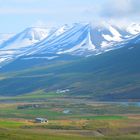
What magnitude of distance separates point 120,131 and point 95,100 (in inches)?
3903

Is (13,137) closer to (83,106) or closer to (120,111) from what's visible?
(120,111)

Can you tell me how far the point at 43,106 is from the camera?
16250 cm

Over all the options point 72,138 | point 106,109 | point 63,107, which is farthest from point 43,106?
point 72,138

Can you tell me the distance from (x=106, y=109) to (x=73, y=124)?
47.2 m

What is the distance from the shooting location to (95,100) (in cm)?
19238

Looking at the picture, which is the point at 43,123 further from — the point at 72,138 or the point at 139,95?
the point at 139,95

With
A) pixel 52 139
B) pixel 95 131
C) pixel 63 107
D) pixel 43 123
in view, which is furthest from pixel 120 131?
pixel 63 107

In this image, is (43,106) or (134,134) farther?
(43,106)

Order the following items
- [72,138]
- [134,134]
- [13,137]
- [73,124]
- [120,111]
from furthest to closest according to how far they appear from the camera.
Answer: [120,111]
[73,124]
[134,134]
[72,138]
[13,137]

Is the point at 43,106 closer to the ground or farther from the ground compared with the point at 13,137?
farther from the ground

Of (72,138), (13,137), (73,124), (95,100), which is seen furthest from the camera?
(95,100)

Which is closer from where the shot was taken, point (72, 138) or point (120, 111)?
point (72, 138)

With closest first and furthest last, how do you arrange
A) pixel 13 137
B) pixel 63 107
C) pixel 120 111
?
pixel 13 137 < pixel 120 111 < pixel 63 107

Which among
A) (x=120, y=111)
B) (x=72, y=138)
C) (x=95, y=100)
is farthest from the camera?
(x=95, y=100)
